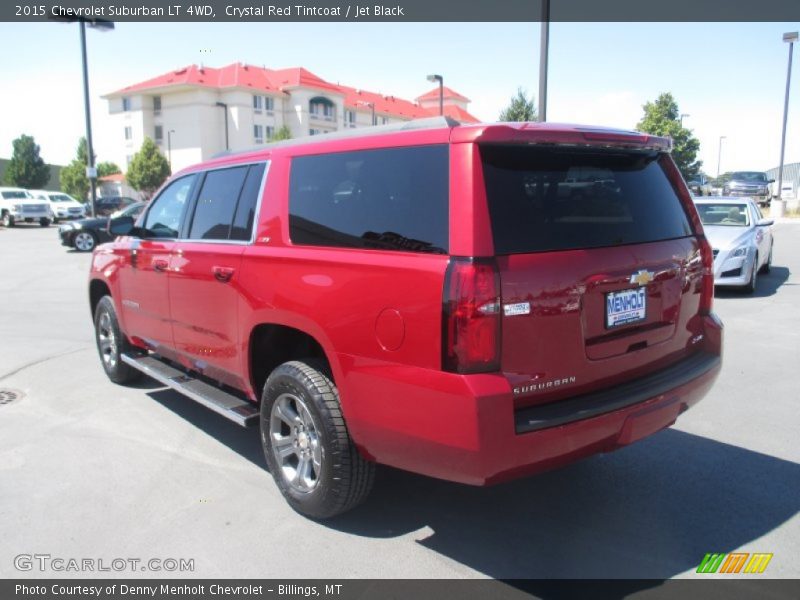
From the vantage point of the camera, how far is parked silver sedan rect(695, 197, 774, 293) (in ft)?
32.6

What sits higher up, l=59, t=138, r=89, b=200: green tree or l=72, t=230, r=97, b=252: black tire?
l=59, t=138, r=89, b=200: green tree

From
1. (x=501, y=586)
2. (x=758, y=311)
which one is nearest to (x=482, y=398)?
(x=501, y=586)

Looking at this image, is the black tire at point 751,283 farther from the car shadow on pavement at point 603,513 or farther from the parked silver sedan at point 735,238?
the car shadow on pavement at point 603,513

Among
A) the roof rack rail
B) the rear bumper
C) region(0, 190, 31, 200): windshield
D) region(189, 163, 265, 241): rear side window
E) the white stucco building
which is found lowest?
the rear bumper

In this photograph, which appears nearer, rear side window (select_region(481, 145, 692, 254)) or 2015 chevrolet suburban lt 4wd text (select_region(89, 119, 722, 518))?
2015 chevrolet suburban lt 4wd text (select_region(89, 119, 722, 518))

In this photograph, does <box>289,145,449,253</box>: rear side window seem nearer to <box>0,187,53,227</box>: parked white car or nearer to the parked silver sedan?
the parked silver sedan

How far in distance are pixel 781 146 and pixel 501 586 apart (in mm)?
35803

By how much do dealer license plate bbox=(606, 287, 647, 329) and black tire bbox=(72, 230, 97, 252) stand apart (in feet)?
65.2

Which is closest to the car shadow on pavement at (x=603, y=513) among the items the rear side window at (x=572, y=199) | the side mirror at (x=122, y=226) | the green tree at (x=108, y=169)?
the rear side window at (x=572, y=199)

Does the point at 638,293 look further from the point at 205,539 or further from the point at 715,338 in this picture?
the point at 205,539

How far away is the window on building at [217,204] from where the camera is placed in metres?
4.16

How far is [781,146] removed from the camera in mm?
32156

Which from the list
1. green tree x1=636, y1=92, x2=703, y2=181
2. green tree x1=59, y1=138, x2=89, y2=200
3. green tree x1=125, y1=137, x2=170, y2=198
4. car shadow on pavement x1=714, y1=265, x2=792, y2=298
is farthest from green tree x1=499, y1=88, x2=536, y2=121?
green tree x1=59, y1=138, x2=89, y2=200

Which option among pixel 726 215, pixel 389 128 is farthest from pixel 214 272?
pixel 726 215
